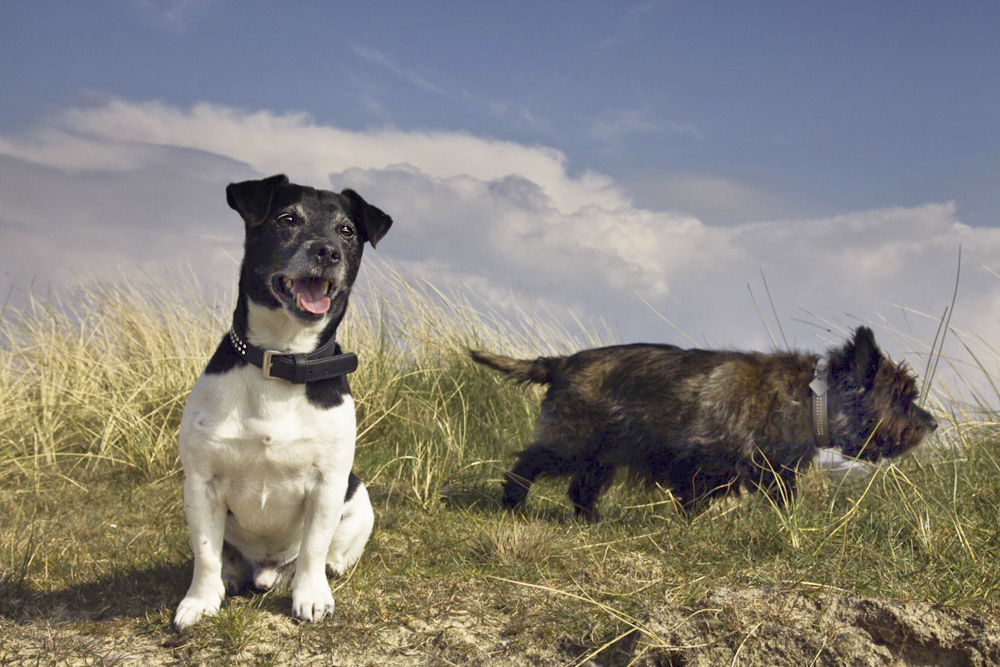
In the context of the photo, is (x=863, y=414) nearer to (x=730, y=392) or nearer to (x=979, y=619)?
(x=730, y=392)

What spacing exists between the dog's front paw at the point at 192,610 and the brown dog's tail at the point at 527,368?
243 cm

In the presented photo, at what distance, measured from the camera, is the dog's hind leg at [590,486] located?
5.35 metres

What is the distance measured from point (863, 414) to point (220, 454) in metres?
3.78

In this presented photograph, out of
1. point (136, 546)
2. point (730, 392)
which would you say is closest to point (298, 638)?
point (136, 546)

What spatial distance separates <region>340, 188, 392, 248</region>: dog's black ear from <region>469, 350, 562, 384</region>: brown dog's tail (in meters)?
2.02

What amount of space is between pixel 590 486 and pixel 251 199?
111 inches

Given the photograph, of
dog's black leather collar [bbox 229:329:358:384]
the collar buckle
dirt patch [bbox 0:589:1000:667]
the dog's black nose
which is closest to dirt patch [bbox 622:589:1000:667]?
dirt patch [bbox 0:589:1000:667]

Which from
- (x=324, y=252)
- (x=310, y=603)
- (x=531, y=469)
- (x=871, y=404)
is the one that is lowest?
(x=310, y=603)

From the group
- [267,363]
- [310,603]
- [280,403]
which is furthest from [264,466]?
[310,603]

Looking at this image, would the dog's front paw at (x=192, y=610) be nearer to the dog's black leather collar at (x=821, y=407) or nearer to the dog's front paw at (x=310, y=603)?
the dog's front paw at (x=310, y=603)

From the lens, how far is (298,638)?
3439 mm

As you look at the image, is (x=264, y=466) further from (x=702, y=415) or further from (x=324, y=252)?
(x=702, y=415)

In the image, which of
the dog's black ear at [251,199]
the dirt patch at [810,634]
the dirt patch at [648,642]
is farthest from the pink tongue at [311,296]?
the dirt patch at [810,634]

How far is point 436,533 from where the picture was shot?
16.1 ft
